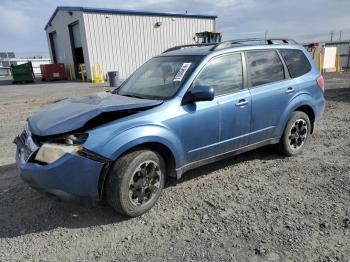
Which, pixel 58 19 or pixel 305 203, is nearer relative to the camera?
pixel 305 203

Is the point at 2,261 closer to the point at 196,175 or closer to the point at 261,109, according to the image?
the point at 196,175

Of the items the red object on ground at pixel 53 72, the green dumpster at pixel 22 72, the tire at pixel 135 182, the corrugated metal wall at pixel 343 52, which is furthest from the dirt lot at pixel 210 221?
the corrugated metal wall at pixel 343 52

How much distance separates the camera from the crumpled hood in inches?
122

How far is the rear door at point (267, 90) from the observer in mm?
4293

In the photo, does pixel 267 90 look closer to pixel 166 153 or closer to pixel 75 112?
pixel 166 153

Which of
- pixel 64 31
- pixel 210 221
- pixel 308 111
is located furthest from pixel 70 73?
pixel 210 221

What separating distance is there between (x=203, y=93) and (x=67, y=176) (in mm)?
1699

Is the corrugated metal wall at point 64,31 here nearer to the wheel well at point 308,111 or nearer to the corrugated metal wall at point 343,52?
the wheel well at point 308,111

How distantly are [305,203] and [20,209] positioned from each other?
11.0 ft

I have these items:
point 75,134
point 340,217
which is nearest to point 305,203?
point 340,217

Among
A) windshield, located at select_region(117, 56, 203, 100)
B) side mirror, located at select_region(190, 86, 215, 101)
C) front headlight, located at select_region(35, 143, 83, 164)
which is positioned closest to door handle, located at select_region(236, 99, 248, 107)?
side mirror, located at select_region(190, 86, 215, 101)

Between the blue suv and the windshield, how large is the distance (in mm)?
18

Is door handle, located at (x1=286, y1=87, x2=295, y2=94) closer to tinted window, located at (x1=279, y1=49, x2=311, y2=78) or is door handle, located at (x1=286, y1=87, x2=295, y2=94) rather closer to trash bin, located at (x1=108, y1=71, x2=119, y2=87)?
tinted window, located at (x1=279, y1=49, x2=311, y2=78)

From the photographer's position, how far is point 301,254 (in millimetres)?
2730
